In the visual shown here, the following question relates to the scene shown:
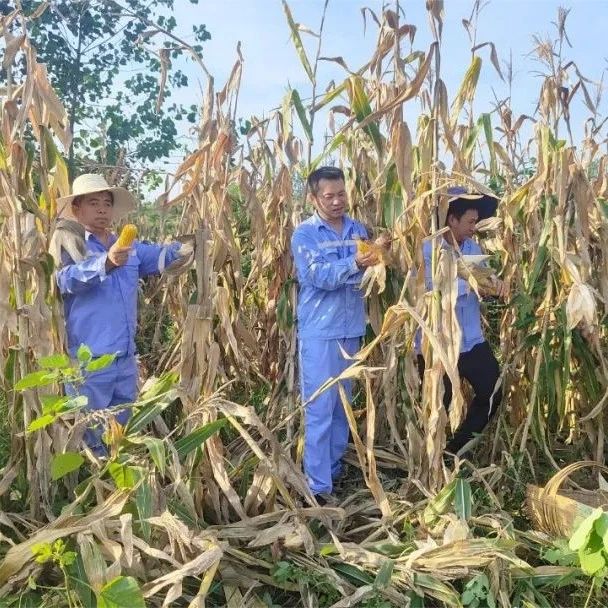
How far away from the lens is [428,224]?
219 centimetres

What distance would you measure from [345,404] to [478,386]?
0.82 metres

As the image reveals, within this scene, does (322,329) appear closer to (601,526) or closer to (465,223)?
(465,223)

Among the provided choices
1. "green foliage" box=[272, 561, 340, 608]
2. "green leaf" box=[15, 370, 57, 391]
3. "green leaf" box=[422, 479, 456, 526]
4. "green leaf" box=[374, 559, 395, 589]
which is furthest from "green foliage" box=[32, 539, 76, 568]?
"green leaf" box=[422, 479, 456, 526]

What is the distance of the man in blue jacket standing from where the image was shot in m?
2.47

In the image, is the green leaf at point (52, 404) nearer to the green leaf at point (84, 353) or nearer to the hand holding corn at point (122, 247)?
the green leaf at point (84, 353)

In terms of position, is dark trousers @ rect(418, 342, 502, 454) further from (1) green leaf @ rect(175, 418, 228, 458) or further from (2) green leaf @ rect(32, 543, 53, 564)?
(2) green leaf @ rect(32, 543, 53, 564)

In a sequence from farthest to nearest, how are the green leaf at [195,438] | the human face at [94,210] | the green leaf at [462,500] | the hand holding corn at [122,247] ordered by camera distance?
1. the human face at [94,210]
2. the hand holding corn at [122,247]
3. the green leaf at [462,500]
4. the green leaf at [195,438]

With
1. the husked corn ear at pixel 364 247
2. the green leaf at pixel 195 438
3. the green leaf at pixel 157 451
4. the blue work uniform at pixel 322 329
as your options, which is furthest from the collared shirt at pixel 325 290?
the green leaf at pixel 157 451

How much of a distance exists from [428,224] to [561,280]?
0.64 meters

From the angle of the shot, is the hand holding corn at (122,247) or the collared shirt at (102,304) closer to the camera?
the hand holding corn at (122,247)

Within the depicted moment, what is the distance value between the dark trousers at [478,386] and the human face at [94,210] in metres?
1.49

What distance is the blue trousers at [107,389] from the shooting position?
7.91 feet

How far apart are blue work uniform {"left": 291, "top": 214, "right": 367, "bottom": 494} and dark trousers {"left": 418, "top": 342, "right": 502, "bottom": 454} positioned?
45 cm

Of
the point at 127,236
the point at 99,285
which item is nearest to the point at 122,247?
the point at 127,236
